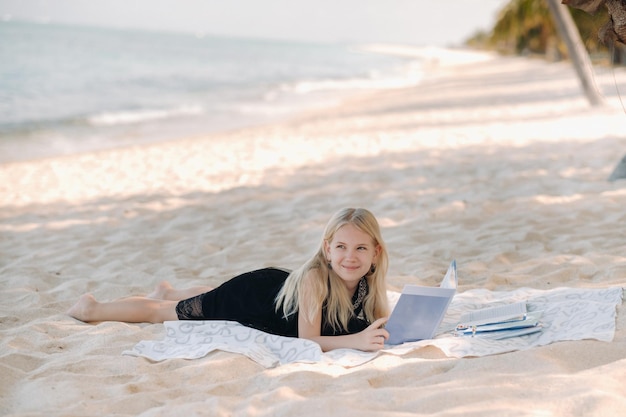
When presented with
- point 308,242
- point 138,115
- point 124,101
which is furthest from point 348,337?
point 124,101

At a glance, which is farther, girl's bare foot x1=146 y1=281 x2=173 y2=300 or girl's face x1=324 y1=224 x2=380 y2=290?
girl's bare foot x1=146 y1=281 x2=173 y2=300

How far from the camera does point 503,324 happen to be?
3.60 m

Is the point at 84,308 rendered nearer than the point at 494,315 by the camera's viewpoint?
No

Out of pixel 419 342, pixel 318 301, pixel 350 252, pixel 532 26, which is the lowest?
pixel 419 342

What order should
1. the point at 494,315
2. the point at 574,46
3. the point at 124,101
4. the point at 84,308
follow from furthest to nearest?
the point at 124,101 < the point at 574,46 < the point at 84,308 < the point at 494,315

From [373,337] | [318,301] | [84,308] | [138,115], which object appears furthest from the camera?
[138,115]

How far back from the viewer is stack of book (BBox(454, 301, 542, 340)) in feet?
11.6

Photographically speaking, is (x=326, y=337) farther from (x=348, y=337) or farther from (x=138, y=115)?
(x=138, y=115)

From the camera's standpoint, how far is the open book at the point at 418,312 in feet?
11.8

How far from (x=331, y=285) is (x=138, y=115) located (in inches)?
647

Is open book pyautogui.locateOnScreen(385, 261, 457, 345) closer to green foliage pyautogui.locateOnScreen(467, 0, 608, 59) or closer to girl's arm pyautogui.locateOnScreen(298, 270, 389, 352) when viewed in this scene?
girl's arm pyautogui.locateOnScreen(298, 270, 389, 352)

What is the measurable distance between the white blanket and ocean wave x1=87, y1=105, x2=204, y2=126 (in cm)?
1421

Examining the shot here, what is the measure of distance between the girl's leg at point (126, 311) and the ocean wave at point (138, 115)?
44.7ft

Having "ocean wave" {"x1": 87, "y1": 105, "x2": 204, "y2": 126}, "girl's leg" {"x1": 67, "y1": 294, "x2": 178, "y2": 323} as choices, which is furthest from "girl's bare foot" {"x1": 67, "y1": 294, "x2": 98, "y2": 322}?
"ocean wave" {"x1": 87, "y1": 105, "x2": 204, "y2": 126}
